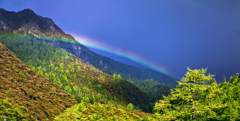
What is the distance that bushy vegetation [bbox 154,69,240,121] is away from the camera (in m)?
36.2

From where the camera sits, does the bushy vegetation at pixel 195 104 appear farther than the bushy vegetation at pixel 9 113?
No

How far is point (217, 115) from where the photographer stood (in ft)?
120

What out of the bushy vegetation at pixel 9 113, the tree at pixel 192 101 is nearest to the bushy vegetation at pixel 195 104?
the tree at pixel 192 101

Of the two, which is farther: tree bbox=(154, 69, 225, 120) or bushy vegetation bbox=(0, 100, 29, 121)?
bushy vegetation bbox=(0, 100, 29, 121)

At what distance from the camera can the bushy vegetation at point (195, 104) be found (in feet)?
119

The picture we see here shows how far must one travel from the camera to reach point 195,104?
121 feet

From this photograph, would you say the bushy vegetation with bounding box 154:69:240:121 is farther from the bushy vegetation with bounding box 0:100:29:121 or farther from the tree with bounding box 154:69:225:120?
the bushy vegetation with bounding box 0:100:29:121

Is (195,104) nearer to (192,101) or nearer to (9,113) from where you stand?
(192,101)

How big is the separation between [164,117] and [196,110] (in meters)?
3.25

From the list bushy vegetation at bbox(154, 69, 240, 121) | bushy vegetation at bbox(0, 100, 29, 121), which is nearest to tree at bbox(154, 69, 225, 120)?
bushy vegetation at bbox(154, 69, 240, 121)

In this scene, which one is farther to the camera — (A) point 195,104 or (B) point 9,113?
(B) point 9,113

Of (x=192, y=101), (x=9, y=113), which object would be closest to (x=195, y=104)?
(x=192, y=101)

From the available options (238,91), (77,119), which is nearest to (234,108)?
(238,91)

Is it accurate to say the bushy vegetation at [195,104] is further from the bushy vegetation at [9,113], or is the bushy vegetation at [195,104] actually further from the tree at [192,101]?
the bushy vegetation at [9,113]
